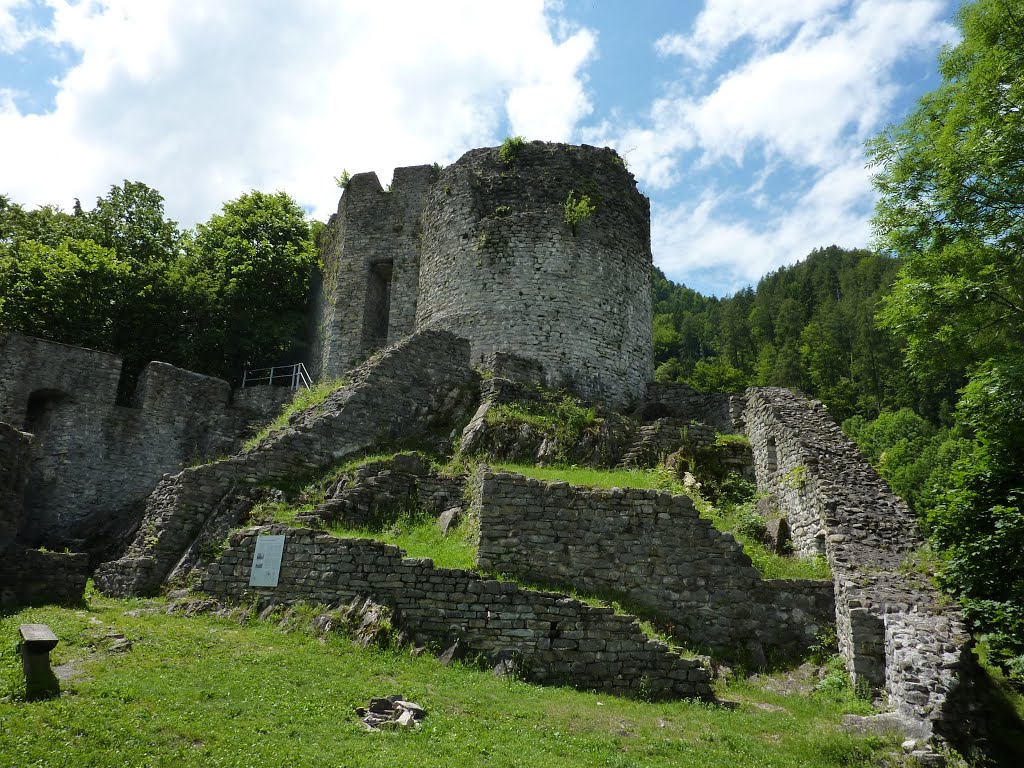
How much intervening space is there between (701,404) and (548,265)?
6017 mm

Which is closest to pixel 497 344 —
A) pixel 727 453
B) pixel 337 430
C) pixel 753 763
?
pixel 337 430

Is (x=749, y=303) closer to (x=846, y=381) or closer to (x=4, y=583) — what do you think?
(x=846, y=381)

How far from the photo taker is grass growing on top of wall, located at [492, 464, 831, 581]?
39.8ft

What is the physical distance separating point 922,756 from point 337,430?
12.1 m

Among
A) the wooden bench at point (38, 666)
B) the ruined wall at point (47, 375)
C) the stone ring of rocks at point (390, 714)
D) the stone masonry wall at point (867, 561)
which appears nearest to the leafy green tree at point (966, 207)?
the stone masonry wall at point (867, 561)

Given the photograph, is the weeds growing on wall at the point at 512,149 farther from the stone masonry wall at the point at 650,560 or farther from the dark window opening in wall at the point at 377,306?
the stone masonry wall at the point at 650,560

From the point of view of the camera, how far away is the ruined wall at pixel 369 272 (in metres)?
25.9

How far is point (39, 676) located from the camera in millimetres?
7859

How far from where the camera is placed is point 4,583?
37.9 ft

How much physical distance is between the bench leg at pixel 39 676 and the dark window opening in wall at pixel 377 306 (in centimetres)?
1839

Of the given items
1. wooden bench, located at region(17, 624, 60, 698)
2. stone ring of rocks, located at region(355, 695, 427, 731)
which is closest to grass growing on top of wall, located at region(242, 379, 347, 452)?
wooden bench, located at region(17, 624, 60, 698)

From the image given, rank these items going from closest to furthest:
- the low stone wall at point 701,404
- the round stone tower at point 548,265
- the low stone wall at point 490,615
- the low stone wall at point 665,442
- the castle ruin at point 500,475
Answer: the low stone wall at point 490,615 < the castle ruin at point 500,475 < the low stone wall at point 665,442 < the low stone wall at point 701,404 < the round stone tower at point 548,265

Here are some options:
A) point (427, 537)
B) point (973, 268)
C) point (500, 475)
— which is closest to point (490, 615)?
point (500, 475)

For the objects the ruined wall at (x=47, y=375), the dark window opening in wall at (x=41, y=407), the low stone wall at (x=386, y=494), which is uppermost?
the ruined wall at (x=47, y=375)
